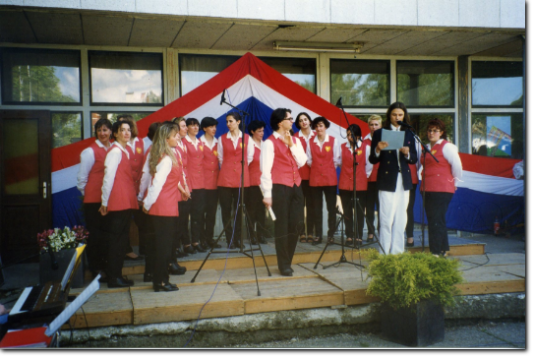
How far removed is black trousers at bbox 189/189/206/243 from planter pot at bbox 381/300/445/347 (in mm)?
2504

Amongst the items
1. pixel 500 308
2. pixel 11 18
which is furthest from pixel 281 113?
pixel 11 18

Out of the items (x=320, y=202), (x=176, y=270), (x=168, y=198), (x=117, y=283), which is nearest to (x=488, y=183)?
(x=320, y=202)

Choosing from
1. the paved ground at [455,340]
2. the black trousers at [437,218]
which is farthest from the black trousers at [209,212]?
the black trousers at [437,218]

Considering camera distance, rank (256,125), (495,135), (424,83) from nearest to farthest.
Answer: (256,125), (424,83), (495,135)

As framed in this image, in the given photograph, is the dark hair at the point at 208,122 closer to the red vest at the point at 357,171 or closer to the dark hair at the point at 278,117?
the dark hair at the point at 278,117

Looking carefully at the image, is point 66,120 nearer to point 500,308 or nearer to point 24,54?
point 24,54

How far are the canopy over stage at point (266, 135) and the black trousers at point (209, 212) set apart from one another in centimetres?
83

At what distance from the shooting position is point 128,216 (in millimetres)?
4230

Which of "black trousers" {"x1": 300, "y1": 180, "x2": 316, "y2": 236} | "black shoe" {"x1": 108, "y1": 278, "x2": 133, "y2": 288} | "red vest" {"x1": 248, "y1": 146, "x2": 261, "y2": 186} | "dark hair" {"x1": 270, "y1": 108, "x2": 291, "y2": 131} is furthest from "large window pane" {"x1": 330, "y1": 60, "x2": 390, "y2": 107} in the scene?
"black shoe" {"x1": 108, "y1": 278, "x2": 133, "y2": 288}

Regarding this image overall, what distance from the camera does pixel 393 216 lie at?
Result: 470 cm

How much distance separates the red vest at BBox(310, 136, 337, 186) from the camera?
579 cm

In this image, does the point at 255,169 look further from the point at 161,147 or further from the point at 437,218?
the point at 437,218

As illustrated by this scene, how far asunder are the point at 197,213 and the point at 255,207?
81 cm

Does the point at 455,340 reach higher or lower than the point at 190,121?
lower
